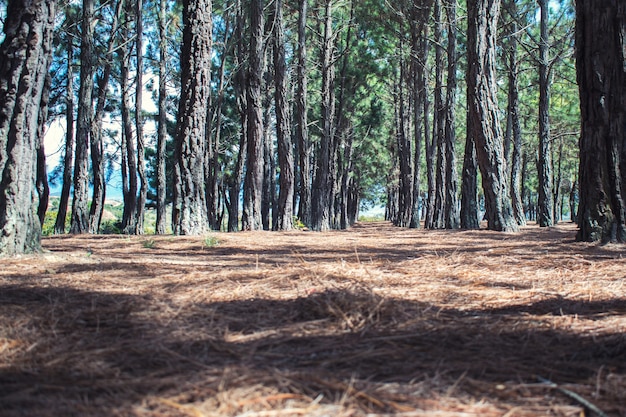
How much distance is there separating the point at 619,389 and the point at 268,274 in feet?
7.56

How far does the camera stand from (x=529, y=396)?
1.36 metres

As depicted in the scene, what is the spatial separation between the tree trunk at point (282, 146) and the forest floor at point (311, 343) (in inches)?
365

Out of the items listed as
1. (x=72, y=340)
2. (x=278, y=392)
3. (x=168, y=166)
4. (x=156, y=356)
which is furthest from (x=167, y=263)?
(x=168, y=166)

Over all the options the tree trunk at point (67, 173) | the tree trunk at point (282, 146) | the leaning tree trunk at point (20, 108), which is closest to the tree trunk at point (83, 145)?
the tree trunk at point (67, 173)

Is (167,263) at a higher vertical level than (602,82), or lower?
lower

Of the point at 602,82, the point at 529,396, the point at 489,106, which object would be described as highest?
the point at 489,106

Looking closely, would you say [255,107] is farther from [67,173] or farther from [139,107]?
[67,173]

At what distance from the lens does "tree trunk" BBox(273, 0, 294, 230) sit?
503 inches

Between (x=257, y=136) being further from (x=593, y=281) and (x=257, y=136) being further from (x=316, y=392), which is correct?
(x=316, y=392)

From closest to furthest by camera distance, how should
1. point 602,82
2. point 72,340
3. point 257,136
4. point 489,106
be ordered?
point 72,340 < point 602,82 < point 489,106 < point 257,136

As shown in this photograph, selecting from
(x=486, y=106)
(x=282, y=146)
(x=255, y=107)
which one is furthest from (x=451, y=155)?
(x=255, y=107)

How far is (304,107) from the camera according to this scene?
1470 centimetres

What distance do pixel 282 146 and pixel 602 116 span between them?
344 inches

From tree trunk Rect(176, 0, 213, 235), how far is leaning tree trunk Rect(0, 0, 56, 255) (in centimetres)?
353
